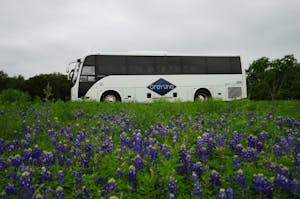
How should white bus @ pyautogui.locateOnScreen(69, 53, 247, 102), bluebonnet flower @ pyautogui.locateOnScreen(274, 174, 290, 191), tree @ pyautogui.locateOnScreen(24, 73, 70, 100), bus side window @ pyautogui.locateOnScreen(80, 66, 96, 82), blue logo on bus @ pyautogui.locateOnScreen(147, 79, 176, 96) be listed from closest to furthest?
bluebonnet flower @ pyautogui.locateOnScreen(274, 174, 290, 191) → bus side window @ pyautogui.locateOnScreen(80, 66, 96, 82) → white bus @ pyautogui.locateOnScreen(69, 53, 247, 102) → blue logo on bus @ pyautogui.locateOnScreen(147, 79, 176, 96) → tree @ pyautogui.locateOnScreen(24, 73, 70, 100)

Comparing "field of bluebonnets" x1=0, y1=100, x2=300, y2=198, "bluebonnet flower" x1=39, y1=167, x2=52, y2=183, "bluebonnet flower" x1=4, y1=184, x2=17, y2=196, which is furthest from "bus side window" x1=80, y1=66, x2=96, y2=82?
"bluebonnet flower" x1=4, y1=184, x2=17, y2=196

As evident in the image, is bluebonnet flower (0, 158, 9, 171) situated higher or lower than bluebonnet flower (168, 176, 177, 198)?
higher

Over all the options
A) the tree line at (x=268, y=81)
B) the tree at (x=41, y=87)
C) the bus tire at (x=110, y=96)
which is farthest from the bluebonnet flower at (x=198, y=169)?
the tree line at (x=268, y=81)

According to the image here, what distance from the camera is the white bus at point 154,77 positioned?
17.2 meters

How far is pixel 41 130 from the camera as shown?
456 cm

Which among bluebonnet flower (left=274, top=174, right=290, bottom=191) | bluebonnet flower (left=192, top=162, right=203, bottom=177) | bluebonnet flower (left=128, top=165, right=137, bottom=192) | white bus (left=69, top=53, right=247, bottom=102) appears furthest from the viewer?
white bus (left=69, top=53, right=247, bottom=102)

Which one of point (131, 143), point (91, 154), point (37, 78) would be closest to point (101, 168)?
point (91, 154)

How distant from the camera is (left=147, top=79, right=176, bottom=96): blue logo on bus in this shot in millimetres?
18064

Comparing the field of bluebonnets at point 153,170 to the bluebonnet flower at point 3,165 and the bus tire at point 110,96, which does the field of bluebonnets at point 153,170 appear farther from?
the bus tire at point 110,96

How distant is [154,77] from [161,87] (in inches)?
28.7

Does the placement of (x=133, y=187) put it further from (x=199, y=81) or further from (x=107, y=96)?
(x=199, y=81)

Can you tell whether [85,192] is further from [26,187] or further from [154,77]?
[154,77]

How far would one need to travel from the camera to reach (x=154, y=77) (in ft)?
59.8

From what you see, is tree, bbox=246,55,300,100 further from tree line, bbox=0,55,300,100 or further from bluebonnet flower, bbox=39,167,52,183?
bluebonnet flower, bbox=39,167,52,183
